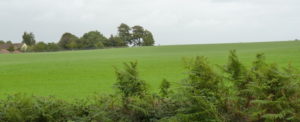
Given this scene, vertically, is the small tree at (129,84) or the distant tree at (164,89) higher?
the small tree at (129,84)

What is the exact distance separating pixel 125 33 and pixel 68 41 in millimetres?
20775

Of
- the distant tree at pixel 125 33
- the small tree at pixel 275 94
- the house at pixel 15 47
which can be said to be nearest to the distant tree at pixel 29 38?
the house at pixel 15 47

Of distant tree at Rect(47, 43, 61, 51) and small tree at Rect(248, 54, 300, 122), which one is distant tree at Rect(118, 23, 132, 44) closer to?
distant tree at Rect(47, 43, 61, 51)

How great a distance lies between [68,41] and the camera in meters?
115

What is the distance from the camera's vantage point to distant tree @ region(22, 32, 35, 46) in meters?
133

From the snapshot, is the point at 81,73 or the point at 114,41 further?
the point at 114,41

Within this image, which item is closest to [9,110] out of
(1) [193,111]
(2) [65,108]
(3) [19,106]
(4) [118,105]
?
(3) [19,106]

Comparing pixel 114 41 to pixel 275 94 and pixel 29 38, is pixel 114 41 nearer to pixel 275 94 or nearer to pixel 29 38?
pixel 29 38

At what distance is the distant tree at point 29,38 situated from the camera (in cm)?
13309

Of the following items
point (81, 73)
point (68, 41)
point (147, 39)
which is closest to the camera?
point (81, 73)

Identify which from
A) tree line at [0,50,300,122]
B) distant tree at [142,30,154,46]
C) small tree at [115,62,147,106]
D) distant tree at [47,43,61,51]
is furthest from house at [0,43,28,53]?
small tree at [115,62,147,106]

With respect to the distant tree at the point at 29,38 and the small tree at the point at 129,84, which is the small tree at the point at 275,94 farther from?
the distant tree at the point at 29,38

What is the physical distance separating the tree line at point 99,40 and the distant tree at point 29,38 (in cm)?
1604

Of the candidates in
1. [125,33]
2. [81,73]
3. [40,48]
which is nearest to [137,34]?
[125,33]
